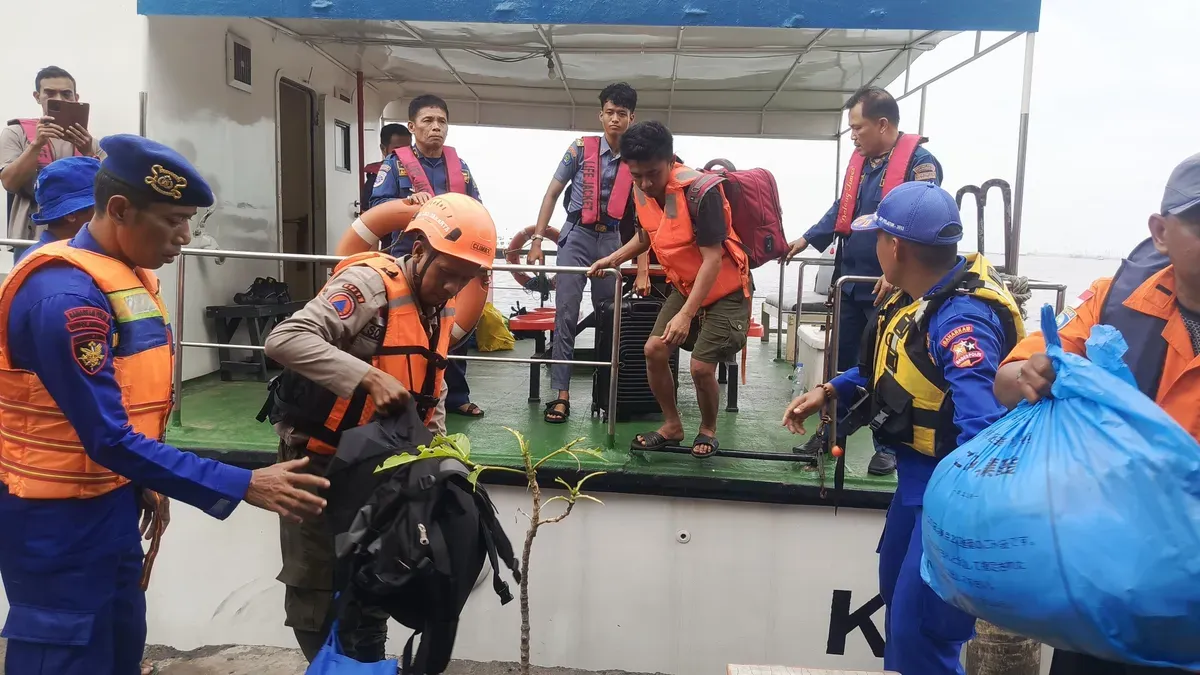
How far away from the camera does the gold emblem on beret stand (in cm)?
180

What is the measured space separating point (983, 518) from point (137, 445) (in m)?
1.87

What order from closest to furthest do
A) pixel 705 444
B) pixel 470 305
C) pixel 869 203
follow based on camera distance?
1. pixel 470 305
2. pixel 705 444
3. pixel 869 203

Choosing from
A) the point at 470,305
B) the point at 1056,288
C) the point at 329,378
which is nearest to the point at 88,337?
the point at 329,378

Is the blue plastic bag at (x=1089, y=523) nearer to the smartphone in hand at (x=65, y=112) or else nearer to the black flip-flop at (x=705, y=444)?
the black flip-flop at (x=705, y=444)

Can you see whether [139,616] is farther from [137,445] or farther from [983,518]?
[983,518]

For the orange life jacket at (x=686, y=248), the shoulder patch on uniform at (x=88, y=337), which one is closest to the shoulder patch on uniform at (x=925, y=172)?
the orange life jacket at (x=686, y=248)

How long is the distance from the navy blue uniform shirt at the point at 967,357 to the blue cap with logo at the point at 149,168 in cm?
205

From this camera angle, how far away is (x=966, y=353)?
1946 millimetres

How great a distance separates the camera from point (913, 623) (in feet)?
7.09

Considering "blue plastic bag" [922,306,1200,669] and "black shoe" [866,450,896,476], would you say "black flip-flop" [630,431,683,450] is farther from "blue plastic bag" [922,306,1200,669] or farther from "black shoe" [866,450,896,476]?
"blue plastic bag" [922,306,1200,669]

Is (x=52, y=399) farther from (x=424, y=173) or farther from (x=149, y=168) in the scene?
(x=424, y=173)

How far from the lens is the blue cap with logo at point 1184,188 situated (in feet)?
4.34

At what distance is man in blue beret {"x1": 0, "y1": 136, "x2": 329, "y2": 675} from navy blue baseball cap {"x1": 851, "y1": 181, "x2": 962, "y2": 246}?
1.80m

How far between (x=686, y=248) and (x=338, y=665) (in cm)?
234
